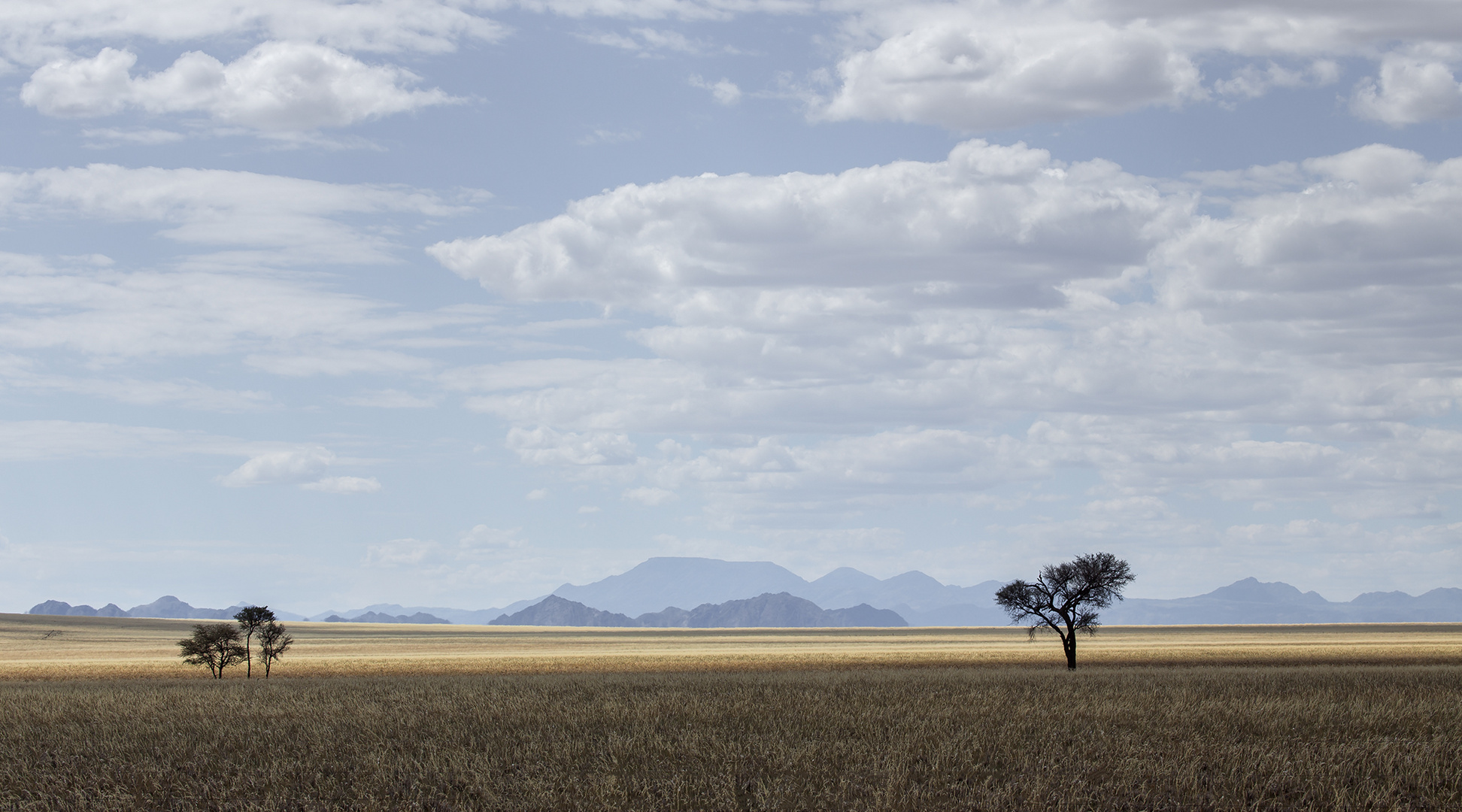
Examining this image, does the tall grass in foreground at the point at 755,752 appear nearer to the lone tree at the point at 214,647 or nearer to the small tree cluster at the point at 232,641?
the small tree cluster at the point at 232,641

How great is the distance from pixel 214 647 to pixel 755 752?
2236 inches

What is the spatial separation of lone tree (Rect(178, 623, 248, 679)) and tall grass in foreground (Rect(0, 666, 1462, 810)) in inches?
1360

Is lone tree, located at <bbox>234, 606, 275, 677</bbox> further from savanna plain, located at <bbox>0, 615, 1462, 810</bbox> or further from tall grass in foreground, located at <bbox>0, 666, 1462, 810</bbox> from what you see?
tall grass in foreground, located at <bbox>0, 666, 1462, 810</bbox>

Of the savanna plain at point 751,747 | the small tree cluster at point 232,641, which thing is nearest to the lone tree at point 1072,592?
the savanna plain at point 751,747

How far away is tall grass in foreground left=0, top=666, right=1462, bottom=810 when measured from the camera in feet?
57.7

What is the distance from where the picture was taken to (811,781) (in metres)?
18.4

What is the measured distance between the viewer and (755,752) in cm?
2069

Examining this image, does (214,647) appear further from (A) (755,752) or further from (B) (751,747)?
(A) (755,752)

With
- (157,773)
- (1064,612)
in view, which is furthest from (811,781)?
(1064,612)

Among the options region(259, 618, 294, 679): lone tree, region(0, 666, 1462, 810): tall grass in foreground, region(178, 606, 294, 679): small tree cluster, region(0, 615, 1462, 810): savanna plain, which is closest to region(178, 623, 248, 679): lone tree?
region(178, 606, 294, 679): small tree cluster

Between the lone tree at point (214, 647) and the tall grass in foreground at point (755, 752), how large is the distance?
34.6 metres

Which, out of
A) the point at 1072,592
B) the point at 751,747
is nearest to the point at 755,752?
the point at 751,747

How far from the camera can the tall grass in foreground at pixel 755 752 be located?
17.6 m

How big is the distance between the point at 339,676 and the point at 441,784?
4925 centimetres
